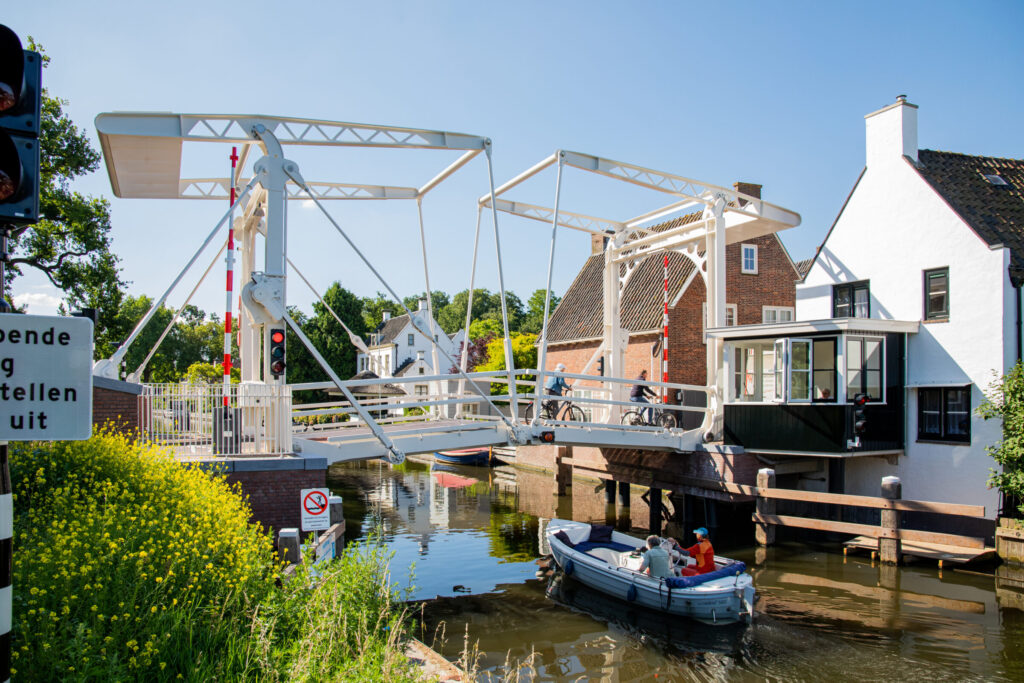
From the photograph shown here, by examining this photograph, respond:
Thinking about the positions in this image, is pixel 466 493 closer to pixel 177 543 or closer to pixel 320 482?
pixel 320 482

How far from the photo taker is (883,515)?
44.7ft

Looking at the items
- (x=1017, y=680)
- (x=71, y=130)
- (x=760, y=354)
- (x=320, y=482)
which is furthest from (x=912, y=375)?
(x=71, y=130)

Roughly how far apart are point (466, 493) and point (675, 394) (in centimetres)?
770

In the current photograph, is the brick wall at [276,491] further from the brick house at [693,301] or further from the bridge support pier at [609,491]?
the brick house at [693,301]

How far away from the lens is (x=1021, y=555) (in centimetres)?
1288

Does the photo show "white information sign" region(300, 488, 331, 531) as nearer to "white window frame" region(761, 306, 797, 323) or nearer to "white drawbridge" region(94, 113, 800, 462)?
"white drawbridge" region(94, 113, 800, 462)

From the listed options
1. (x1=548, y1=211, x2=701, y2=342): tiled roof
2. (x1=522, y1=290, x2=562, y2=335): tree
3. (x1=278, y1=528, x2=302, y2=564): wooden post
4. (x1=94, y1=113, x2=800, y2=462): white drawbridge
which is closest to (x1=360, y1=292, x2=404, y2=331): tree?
(x1=522, y1=290, x2=562, y2=335): tree

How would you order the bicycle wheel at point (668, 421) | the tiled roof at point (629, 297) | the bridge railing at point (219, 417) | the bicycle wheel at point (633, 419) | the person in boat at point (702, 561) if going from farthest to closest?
the tiled roof at point (629, 297)
the bicycle wheel at point (633, 419)
the bicycle wheel at point (668, 421)
the person in boat at point (702, 561)
the bridge railing at point (219, 417)

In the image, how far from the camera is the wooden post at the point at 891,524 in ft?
43.7

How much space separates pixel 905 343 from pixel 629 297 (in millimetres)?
14481

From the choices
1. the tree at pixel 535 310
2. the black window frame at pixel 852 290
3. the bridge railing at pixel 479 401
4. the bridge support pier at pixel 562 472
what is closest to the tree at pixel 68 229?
→ the bridge railing at pixel 479 401

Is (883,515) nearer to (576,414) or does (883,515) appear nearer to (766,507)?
(766,507)

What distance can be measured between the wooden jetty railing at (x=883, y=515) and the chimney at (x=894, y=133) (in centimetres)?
801

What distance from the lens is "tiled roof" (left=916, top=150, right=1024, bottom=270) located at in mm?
15219
